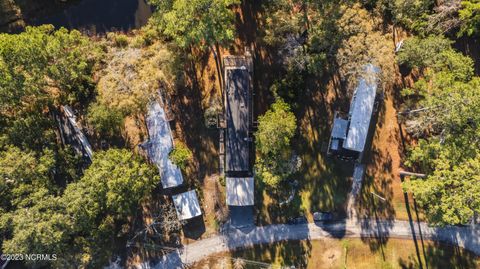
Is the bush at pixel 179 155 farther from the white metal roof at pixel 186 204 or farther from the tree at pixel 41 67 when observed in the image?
the tree at pixel 41 67

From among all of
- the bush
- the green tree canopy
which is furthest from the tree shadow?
the green tree canopy

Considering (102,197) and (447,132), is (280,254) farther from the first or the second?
(447,132)

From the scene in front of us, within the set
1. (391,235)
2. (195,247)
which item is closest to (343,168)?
(391,235)

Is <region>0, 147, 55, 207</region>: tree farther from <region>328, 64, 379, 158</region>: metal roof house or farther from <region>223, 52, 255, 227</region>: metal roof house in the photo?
<region>328, 64, 379, 158</region>: metal roof house

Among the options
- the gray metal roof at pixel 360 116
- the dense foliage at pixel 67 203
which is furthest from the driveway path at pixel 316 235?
the gray metal roof at pixel 360 116

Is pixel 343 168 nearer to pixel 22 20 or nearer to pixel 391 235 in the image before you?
pixel 391 235
